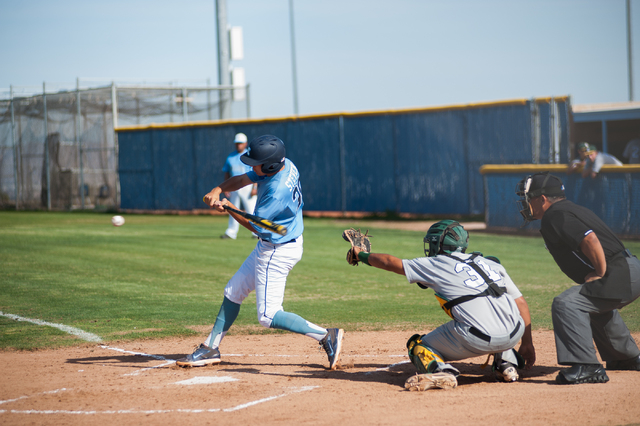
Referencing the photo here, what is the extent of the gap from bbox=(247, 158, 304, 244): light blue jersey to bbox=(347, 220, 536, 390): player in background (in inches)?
26.6

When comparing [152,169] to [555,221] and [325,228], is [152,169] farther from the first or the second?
[555,221]

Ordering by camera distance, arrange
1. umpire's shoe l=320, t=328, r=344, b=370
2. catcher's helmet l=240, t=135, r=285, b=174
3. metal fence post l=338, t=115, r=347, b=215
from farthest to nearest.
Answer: metal fence post l=338, t=115, r=347, b=215, umpire's shoe l=320, t=328, r=344, b=370, catcher's helmet l=240, t=135, r=285, b=174

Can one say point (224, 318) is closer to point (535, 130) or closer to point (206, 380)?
point (206, 380)

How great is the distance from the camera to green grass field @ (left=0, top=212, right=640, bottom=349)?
7504 millimetres

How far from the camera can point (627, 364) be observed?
535cm

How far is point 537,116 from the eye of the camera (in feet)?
57.0

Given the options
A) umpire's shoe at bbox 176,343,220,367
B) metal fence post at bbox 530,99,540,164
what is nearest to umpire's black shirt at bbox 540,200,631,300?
umpire's shoe at bbox 176,343,220,367

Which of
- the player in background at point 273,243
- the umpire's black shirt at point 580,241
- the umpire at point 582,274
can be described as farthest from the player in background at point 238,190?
the umpire's black shirt at point 580,241

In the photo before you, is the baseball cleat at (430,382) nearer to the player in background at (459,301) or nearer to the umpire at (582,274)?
the player in background at (459,301)

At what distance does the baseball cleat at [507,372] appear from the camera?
16.7 ft

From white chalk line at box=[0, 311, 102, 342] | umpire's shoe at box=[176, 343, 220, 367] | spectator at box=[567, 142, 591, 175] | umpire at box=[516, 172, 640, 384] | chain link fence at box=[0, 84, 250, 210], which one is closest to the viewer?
umpire at box=[516, 172, 640, 384]

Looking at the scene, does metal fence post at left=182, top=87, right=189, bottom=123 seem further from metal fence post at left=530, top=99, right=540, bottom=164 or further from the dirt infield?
the dirt infield

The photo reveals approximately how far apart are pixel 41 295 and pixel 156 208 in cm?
1669

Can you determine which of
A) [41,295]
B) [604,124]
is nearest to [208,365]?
[41,295]
